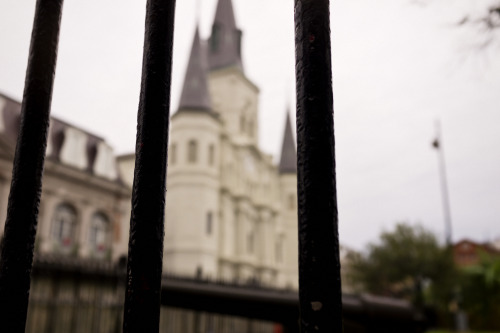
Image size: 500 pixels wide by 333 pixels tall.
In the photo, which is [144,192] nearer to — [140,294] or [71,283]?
[140,294]

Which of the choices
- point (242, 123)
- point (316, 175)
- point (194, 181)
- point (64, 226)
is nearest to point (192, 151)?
point (194, 181)

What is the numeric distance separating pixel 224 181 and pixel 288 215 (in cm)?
A: 1325

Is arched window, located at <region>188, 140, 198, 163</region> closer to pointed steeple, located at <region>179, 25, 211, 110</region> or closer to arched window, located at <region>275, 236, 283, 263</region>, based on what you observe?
pointed steeple, located at <region>179, 25, 211, 110</region>

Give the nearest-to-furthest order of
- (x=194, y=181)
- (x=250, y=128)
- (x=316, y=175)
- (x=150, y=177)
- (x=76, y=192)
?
(x=316, y=175), (x=150, y=177), (x=76, y=192), (x=194, y=181), (x=250, y=128)

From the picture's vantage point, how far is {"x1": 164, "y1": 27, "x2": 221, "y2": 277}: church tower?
32062mm

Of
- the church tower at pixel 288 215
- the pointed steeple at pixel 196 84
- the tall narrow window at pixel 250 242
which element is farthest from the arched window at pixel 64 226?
the church tower at pixel 288 215

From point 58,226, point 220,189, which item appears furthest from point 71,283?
point 220,189

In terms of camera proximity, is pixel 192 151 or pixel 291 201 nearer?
pixel 192 151

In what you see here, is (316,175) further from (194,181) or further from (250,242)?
(250,242)

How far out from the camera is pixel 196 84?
36062mm

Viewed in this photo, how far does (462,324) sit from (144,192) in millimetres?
38708

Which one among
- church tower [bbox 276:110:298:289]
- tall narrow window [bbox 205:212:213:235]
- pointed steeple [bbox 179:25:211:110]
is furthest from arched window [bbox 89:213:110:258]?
church tower [bbox 276:110:298:289]

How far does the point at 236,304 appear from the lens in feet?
11.6

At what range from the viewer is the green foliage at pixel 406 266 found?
118 feet
